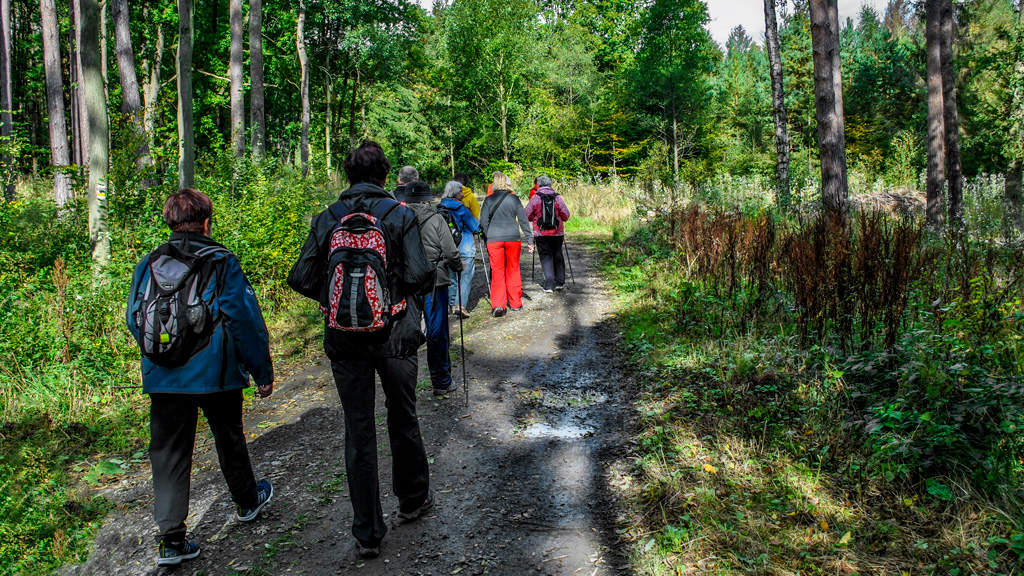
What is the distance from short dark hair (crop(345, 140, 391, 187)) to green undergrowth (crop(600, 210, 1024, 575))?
261 cm

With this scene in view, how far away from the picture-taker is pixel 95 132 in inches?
336

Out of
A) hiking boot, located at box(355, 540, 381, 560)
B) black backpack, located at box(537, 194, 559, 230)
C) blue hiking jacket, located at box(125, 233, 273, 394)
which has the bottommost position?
hiking boot, located at box(355, 540, 381, 560)

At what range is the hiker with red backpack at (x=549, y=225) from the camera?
10828 millimetres

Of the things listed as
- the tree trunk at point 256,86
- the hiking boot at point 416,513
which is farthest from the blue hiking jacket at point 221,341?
the tree trunk at point 256,86

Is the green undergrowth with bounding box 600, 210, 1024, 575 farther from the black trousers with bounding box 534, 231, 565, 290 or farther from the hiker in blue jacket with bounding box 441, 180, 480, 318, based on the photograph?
the black trousers with bounding box 534, 231, 565, 290

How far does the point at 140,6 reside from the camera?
2986 centimetres

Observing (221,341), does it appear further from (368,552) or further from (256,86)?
(256,86)

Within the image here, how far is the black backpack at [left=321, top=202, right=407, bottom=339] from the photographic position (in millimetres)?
3371

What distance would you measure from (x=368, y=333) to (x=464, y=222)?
5.34 m

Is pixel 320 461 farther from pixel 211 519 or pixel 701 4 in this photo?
pixel 701 4

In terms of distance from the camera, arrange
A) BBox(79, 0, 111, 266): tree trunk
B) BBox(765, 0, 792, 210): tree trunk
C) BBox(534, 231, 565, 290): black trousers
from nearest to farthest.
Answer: BBox(79, 0, 111, 266): tree trunk, BBox(534, 231, 565, 290): black trousers, BBox(765, 0, 792, 210): tree trunk

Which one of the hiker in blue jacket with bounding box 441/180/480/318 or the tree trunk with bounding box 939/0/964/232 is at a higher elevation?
the tree trunk with bounding box 939/0/964/232

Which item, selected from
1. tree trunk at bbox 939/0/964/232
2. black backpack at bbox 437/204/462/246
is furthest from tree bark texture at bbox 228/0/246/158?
tree trunk at bbox 939/0/964/232

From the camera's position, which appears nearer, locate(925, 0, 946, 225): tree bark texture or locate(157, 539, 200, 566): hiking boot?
locate(157, 539, 200, 566): hiking boot
